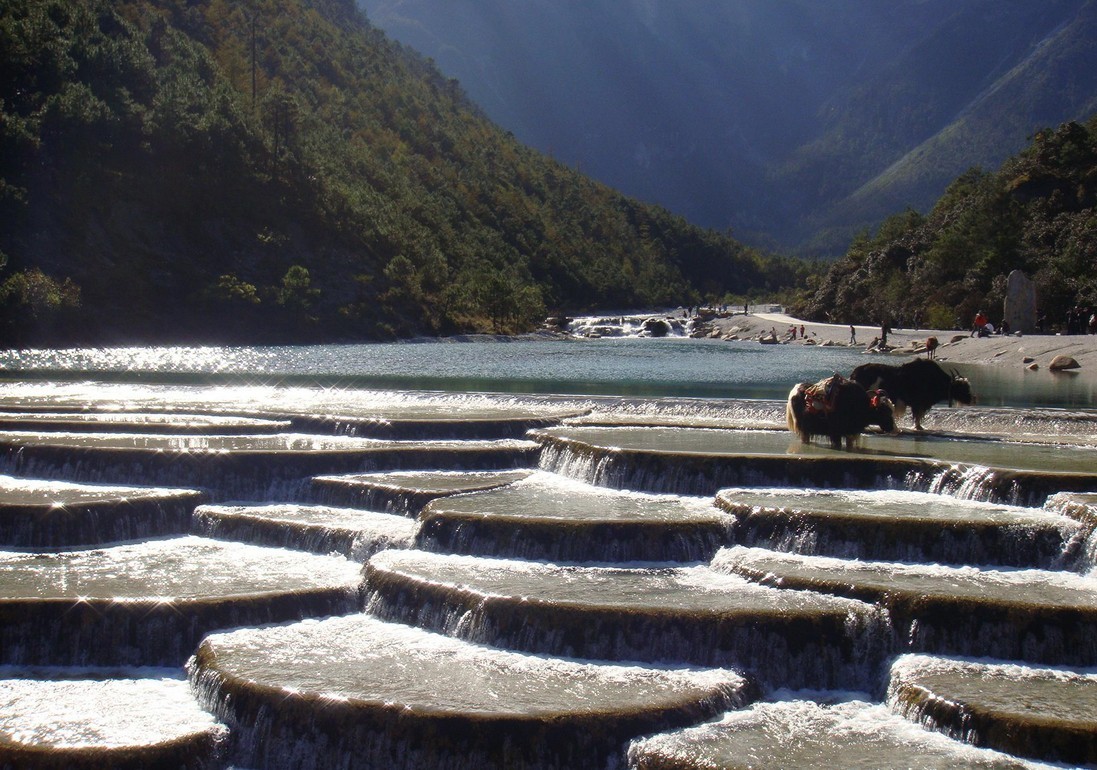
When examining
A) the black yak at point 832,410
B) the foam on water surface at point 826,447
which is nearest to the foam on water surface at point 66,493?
the foam on water surface at point 826,447

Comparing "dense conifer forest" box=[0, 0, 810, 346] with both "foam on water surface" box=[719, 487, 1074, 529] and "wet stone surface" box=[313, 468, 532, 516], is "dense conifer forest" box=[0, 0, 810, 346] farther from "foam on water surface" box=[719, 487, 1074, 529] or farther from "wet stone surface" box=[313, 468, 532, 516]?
"foam on water surface" box=[719, 487, 1074, 529]

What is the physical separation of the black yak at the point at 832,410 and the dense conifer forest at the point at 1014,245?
136 ft

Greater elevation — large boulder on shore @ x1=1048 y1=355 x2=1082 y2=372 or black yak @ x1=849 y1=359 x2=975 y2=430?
large boulder on shore @ x1=1048 y1=355 x2=1082 y2=372

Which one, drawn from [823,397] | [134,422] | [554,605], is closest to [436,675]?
[554,605]

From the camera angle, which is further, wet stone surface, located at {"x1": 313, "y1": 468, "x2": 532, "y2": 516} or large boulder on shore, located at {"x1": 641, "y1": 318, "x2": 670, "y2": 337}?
large boulder on shore, located at {"x1": 641, "y1": 318, "x2": 670, "y2": 337}

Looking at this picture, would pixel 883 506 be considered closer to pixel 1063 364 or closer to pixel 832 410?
pixel 832 410

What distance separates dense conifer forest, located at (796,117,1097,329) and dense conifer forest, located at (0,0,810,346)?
111 ft

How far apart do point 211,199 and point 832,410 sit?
7224cm

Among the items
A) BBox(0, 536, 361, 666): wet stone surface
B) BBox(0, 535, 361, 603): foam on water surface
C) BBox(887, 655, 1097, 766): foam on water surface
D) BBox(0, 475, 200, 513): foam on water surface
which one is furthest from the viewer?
BBox(0, 475, 200, 513): foam on water surface

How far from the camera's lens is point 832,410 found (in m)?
18.3

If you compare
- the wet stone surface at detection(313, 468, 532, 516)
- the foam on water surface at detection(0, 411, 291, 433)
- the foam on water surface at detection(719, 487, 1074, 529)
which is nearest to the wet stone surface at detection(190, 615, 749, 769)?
the foam on water surface at detection(719, 487, 1074, 529)

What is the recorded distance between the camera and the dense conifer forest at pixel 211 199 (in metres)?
69.2

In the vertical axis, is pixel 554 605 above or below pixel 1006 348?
below

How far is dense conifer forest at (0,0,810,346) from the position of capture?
227 feet
